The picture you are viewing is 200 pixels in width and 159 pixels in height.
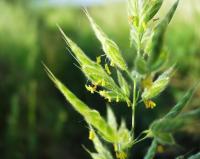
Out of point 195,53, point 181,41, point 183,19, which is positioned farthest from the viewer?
point 183,19

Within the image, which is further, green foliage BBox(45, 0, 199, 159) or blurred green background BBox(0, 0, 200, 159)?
blurred green background BBox(0, 0, 200, 159)

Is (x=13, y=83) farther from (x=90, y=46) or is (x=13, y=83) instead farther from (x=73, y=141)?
(x=90, y=46)

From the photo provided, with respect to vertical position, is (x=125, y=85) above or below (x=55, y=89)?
above

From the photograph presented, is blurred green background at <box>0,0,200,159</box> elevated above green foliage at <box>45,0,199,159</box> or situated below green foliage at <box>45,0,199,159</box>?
below

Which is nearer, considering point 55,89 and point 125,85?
point 125,85

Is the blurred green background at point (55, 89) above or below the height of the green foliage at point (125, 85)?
below

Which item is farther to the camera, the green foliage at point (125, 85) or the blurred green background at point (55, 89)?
the blurred green background at point (55, 89)

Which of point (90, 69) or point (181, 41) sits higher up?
point (90, 69)

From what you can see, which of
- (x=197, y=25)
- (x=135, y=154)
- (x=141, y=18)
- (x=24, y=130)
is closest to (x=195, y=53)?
(x=197, y=25)
